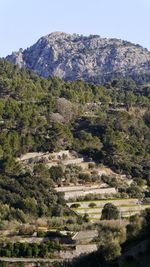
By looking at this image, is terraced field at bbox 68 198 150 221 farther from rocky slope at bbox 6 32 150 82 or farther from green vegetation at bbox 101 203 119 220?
rocky slope at bbox 6 32 150 82

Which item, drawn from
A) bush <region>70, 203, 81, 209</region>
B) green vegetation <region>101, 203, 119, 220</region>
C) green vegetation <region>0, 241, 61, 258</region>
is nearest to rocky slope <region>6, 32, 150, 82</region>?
bush <region>70, 203, 81, 209</region>

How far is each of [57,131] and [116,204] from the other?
50.6ft

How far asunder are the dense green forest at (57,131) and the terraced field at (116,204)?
1456 millimetres

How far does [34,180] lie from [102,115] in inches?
814

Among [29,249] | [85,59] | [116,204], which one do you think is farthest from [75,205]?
[85,59]

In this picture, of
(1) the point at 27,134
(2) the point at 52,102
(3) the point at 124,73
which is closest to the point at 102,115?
(2) the point at 52,102

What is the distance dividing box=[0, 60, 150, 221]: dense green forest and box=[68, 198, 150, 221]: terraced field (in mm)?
1456

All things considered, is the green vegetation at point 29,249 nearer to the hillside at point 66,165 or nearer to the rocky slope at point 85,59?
the hillside at point 66,165

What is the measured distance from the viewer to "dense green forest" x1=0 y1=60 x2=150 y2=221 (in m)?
48.3

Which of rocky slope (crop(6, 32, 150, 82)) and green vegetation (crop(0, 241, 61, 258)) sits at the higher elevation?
rocky slope (crop(6, 32, 150, 82))

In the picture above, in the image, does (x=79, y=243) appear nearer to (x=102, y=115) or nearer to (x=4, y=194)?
(x=4, y=194)

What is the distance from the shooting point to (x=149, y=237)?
94.2 ft

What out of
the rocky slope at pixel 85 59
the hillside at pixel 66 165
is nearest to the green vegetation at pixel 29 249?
the hillside at pixel 66 165

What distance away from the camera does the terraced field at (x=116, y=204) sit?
1773 inches
